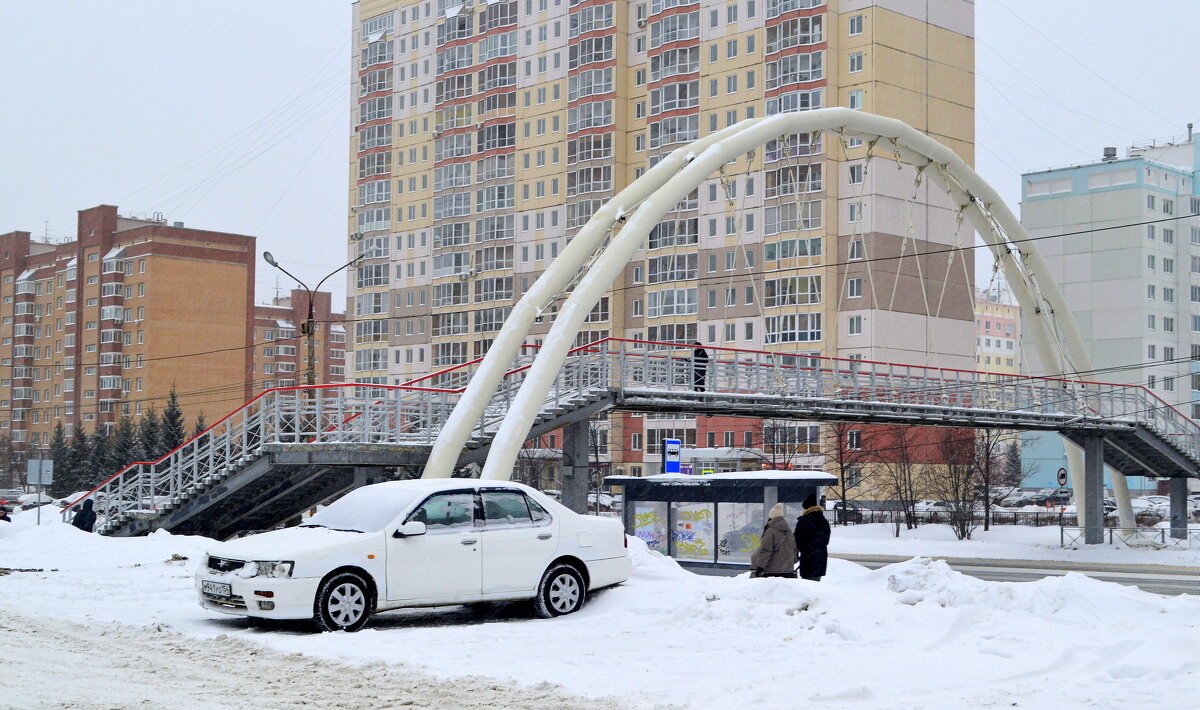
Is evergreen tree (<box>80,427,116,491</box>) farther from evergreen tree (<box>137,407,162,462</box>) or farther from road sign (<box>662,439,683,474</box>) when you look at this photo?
road sign (<box>662,439,683,474</box>)

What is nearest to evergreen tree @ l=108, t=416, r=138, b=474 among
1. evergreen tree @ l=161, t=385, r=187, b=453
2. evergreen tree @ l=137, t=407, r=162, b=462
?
evergreen tree @ l=137, t=407, r=162, b=462

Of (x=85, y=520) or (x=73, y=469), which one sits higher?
(x=85, y=520)

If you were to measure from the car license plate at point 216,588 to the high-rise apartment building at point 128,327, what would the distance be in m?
103

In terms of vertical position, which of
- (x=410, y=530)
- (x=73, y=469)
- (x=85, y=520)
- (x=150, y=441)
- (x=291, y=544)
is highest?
(x=150, y=441)

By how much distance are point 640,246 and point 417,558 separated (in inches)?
693

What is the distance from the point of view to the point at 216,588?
1384 centimetres

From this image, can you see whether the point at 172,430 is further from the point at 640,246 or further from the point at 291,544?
the point at 291,544

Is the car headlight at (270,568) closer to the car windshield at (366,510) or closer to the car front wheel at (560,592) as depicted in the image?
the car windshield at (366,510)

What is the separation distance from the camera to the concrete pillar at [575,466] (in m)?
29.8

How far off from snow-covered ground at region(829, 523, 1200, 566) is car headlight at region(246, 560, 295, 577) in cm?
2983

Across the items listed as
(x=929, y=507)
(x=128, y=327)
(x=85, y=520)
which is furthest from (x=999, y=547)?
(x=128, y=327)

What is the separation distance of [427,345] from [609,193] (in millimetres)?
20190

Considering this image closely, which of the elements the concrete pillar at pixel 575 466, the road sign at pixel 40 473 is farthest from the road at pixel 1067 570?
the road sign at pixel 40 473

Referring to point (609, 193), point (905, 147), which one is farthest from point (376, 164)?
point (905, 147)
